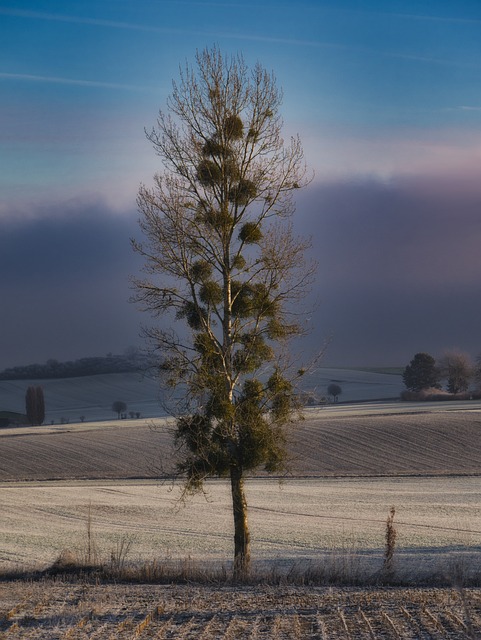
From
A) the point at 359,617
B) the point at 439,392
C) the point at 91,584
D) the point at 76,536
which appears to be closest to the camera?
the point at 359,617

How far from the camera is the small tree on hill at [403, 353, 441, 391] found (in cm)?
11881

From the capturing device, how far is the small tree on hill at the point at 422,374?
4678 inches

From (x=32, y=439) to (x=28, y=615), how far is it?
165 feet

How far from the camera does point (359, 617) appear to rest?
10.8 m

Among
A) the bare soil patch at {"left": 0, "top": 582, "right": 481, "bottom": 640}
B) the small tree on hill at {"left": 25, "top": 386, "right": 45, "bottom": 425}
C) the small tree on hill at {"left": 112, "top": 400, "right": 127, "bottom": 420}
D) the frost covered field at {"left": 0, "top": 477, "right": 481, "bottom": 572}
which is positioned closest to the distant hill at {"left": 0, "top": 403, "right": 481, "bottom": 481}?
the frost covered field at {"left": 0, "top": 477, "right": 481, "bottom": 572}

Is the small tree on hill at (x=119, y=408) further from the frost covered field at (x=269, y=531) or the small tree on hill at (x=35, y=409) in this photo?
the frost covered field at (x=269, y=531)

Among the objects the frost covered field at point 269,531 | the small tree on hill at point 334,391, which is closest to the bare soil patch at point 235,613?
the frost covered field at point 269,531

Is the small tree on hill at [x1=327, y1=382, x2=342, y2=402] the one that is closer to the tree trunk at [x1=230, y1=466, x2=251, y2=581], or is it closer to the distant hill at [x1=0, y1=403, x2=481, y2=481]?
the distant hill at [x1=0, y1=403, x2=481, y2=481]

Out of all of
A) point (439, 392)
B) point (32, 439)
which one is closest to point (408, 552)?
point (32, 439)

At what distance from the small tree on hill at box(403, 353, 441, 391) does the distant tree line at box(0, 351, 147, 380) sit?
50181 millimetres

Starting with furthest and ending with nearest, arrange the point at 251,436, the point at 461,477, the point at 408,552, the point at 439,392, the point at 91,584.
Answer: the point at 439,392
the point at 461,477
the point at 408,552
the point at 251,436
the point at 91,584

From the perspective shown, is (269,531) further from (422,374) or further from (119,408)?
(422,374)

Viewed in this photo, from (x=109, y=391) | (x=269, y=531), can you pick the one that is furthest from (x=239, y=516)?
(x=109, y=391)

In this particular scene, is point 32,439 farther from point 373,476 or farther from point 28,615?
point 28,615
